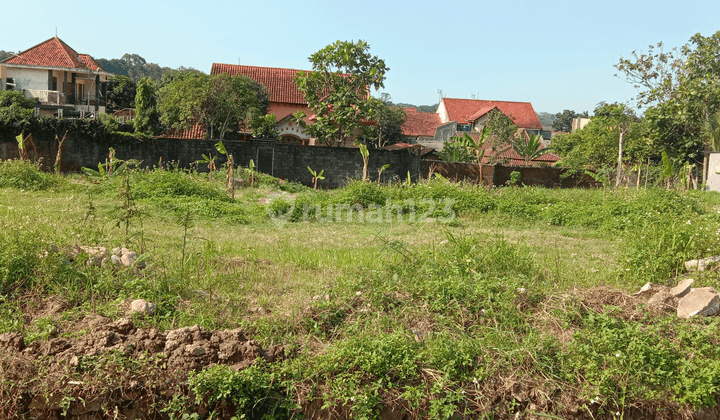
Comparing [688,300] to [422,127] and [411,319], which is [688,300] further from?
[422,127]

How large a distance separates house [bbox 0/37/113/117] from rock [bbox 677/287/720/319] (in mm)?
33458

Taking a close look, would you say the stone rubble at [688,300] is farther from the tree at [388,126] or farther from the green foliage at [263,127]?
the tree at [388,126]

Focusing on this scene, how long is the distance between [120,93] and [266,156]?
31.1 meters

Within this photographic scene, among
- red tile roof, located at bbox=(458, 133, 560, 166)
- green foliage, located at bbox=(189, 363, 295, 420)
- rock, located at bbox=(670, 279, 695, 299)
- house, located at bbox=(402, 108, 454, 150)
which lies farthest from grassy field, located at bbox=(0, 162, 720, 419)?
house, located at bbox=(402, 108, 454, 150)

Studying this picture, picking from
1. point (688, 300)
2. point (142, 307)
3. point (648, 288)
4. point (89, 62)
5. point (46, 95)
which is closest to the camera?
point (142, 307)

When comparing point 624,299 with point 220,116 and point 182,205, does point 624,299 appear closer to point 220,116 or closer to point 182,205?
point 182,205

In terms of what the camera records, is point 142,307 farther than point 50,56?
No

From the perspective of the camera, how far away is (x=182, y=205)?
1077 cm

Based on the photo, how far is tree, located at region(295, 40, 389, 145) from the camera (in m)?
20.5

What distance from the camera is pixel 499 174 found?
59.4 feet

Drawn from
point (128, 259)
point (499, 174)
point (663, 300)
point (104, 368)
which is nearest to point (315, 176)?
point (499, 174)

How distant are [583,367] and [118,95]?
46197 mm

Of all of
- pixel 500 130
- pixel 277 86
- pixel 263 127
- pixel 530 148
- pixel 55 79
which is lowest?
pixel 530 148

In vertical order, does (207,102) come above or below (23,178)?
above
